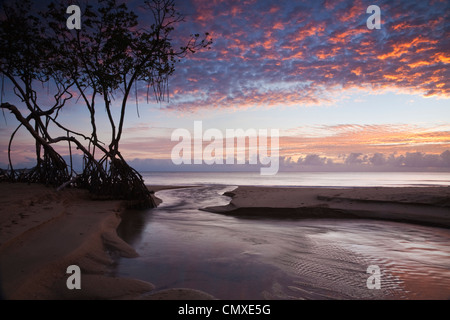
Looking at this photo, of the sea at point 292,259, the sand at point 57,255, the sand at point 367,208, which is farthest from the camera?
the sand at point 367,208

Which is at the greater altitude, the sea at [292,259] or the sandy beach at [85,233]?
the sandy beach at [85,233]

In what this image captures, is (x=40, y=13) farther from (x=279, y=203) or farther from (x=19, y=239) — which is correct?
(x=279, y=203)

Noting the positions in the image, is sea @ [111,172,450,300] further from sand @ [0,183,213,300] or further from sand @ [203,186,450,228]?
sand @ [203,186,450,228]

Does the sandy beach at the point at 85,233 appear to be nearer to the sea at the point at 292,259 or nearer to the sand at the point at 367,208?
the sand at the point at 367,208

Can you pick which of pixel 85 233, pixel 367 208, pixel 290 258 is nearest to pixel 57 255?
pixel 85 233

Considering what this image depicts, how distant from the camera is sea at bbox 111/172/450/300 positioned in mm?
3016

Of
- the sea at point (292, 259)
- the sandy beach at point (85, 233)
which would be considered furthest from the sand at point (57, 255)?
the sea at point (292, 259)

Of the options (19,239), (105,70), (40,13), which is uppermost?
(40,13)

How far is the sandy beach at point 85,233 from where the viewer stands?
2635 millimetres

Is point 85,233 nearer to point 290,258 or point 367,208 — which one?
point 290,258

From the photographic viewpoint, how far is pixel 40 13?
902 cm
